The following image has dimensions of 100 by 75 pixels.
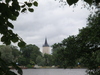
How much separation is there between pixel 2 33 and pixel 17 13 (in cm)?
22

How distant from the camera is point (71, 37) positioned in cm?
796

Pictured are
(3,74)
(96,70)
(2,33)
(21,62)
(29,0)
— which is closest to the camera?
(3,74)

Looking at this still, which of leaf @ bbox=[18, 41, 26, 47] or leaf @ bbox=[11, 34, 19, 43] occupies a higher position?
leaf @ bbox=[11, 34, 19, 43]

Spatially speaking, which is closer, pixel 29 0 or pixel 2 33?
pixel 2 33

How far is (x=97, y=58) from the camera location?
7.84 meters

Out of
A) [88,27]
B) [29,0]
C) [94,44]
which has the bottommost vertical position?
[29,0]

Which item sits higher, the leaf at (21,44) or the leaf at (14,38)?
the leaf at (14,38)

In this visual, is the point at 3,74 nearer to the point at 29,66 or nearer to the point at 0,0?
the point at 0,0

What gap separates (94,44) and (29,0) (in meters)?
6.25

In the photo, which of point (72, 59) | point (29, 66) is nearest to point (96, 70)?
point (72, 59)

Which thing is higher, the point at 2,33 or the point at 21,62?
the point at 21,62

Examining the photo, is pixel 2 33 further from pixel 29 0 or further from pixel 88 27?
pixel 88 27

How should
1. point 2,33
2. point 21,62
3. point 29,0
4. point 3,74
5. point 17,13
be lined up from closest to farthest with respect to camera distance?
point 3,74, point 2,33, point 17,13, point 29,0, point 21,62

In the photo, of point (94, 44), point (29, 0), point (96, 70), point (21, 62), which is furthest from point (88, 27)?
point (21, 62)
